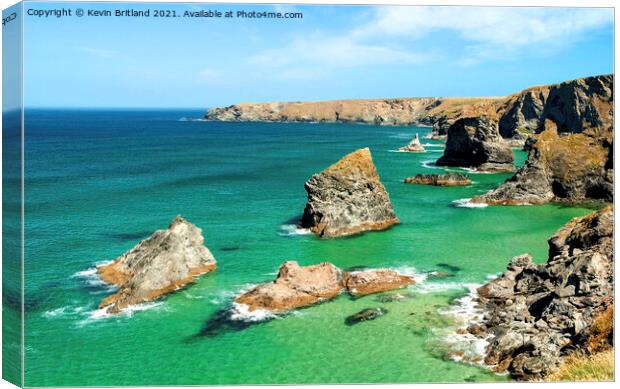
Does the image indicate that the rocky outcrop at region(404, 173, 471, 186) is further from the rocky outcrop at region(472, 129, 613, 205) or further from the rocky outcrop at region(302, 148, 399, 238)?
the rocky outcrop at region(302, 148, 399, 238)

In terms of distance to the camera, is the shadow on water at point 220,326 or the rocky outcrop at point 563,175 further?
the rocky outcrop at point 563,175

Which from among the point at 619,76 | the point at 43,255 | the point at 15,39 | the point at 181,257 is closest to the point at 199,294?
the point at 181,257

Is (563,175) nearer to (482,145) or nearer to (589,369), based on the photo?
(482,145)

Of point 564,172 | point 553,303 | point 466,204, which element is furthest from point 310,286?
point 564,172

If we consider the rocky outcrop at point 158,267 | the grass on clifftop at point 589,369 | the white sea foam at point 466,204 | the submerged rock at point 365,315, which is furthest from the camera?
the white sea foam at point 466,204

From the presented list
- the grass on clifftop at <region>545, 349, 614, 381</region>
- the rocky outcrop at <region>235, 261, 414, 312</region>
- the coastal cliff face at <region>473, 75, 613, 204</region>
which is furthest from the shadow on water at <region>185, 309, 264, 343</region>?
the coastal cliff face at <region>473, 75, 613, 204</region>

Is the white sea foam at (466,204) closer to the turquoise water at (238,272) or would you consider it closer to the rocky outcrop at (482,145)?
the turquoise water at (238,272)

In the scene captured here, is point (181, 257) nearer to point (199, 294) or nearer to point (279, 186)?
point (199, 294)

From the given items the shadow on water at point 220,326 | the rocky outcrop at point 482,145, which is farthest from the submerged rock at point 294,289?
the rocky outcrop at point 482,145
